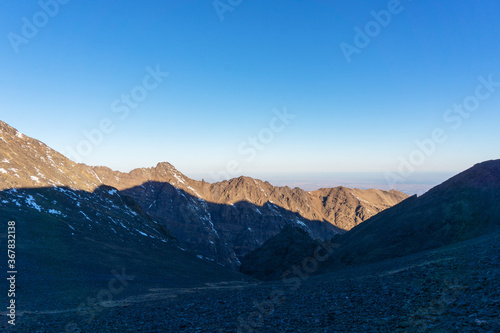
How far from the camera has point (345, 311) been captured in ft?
49.0

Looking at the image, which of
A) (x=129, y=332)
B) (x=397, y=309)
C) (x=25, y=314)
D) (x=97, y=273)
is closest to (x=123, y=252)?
(x=97, y=273)

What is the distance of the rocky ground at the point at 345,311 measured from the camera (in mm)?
11438

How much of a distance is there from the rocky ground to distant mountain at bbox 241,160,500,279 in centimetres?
2848

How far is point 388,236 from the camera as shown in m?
55.7

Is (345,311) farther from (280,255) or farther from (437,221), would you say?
(280,255)

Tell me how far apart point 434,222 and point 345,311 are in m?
47.3

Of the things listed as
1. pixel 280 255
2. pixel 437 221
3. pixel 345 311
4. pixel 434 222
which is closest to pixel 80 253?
pixel 345 311

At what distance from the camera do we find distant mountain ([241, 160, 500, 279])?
47.5 metres

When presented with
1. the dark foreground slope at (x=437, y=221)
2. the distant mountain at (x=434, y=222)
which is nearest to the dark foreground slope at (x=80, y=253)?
the distant mountain at (x=434, y=222)

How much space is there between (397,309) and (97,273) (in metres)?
46.1

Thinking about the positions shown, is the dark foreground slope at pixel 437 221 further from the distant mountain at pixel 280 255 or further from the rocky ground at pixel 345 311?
the rocky ground at pixel 345 311

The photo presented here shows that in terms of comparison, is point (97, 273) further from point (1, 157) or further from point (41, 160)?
point (41, 160)

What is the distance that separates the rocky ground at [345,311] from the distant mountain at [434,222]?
28.5 meters

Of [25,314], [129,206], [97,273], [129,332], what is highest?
[129,206]
